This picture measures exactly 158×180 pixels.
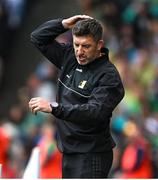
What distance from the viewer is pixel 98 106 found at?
24.4 ft

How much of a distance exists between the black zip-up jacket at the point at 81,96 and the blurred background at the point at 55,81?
400cm

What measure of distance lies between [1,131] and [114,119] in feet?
5.37

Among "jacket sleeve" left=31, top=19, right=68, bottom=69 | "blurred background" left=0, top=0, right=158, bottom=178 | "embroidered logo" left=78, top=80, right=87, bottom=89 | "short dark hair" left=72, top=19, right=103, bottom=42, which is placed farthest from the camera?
"blurred background" left=0, top=0, right=158, bottom=178

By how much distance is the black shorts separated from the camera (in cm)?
779

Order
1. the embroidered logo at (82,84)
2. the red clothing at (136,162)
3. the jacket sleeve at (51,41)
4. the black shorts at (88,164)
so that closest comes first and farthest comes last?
the embroidered logo at (82,84) → the black shorts at (88,164) → the jacket sleeve at (51,41) → the red clothing at (136,162)

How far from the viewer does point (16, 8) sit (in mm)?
16438

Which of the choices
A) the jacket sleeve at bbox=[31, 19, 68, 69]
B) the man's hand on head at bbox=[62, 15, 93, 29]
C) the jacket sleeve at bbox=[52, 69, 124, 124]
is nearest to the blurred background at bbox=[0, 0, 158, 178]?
the jacket sleeve at bbox=[31, 19, 68, 69]

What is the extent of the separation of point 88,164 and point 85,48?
1.00 meters

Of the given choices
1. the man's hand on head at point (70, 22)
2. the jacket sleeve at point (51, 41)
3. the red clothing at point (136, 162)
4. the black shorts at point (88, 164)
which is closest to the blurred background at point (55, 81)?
the red clothing at point (136, 162)

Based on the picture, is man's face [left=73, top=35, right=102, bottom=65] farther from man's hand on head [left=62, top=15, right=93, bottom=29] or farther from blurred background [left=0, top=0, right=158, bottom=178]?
blurred background [left=0, top=0, right=158, bottom=178]

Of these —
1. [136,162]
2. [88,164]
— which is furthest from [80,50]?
[136,162]

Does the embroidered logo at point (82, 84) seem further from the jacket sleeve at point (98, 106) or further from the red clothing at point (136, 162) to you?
the red clothing at point (136, 162)

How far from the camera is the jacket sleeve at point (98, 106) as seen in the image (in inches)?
291

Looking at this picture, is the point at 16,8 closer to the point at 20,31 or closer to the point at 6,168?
the point at 20,31
